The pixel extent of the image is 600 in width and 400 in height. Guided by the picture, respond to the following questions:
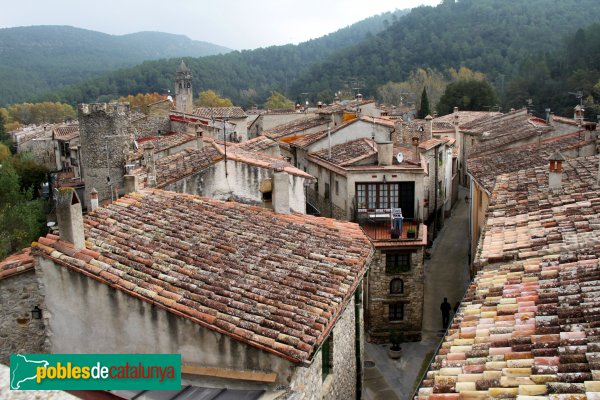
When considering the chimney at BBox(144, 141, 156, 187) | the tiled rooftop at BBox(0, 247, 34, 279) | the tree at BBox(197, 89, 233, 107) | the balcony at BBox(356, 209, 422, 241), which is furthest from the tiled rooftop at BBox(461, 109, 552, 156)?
the tree at BBox(197, 89, 233, 107)

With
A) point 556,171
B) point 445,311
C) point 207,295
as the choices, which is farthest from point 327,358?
point 445,311

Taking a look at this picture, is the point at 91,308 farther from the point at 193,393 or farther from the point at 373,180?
the point at 373,180

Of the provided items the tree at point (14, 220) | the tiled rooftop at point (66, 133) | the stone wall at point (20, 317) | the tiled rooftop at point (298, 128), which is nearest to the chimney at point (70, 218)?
the stone wall at point (20, 317)

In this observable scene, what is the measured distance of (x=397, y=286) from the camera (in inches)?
955

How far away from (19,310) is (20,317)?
0.13m

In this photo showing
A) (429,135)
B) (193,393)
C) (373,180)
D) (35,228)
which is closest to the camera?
(193,393)

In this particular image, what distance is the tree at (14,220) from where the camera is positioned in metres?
37.1

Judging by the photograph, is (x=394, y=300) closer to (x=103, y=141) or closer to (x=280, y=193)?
(x=280, y=193)

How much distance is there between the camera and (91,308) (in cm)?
953

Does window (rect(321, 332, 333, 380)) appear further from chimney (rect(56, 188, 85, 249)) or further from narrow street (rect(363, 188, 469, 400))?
narrow street (rect(363, 188, 469, 400))

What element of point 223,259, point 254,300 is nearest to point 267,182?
point 223,259

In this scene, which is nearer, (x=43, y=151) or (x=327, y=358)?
(x=327, y=358)

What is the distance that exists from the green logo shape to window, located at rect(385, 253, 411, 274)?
16324 mm

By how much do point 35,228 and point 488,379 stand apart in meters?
36.9
